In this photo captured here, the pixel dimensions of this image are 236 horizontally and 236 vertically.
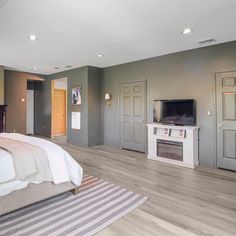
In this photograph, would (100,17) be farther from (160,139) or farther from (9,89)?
(9,89)

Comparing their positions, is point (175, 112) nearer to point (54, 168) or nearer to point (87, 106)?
point (87, 106)

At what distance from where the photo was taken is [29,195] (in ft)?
7.66

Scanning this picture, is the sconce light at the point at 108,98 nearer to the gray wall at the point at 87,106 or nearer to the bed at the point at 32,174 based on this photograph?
the gray wall at the point at 87,106

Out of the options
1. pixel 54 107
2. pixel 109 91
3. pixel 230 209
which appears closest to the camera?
pixel 230 209

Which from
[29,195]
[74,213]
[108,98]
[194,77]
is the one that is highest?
[194,77]

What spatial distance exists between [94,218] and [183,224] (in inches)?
39.2

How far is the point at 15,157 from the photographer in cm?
225

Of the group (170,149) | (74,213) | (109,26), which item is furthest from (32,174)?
(170,149)

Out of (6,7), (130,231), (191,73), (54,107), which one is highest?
(6,7)

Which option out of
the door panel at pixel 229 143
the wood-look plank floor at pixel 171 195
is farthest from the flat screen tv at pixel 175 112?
the wood-look plank floor at pixel 171 195

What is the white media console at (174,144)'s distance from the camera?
4.24 metres

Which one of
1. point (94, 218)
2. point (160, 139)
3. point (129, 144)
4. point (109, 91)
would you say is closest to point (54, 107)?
point (109, 91)

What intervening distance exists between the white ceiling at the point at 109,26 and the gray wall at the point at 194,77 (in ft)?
0.88

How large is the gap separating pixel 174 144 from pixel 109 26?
290 centimetres
